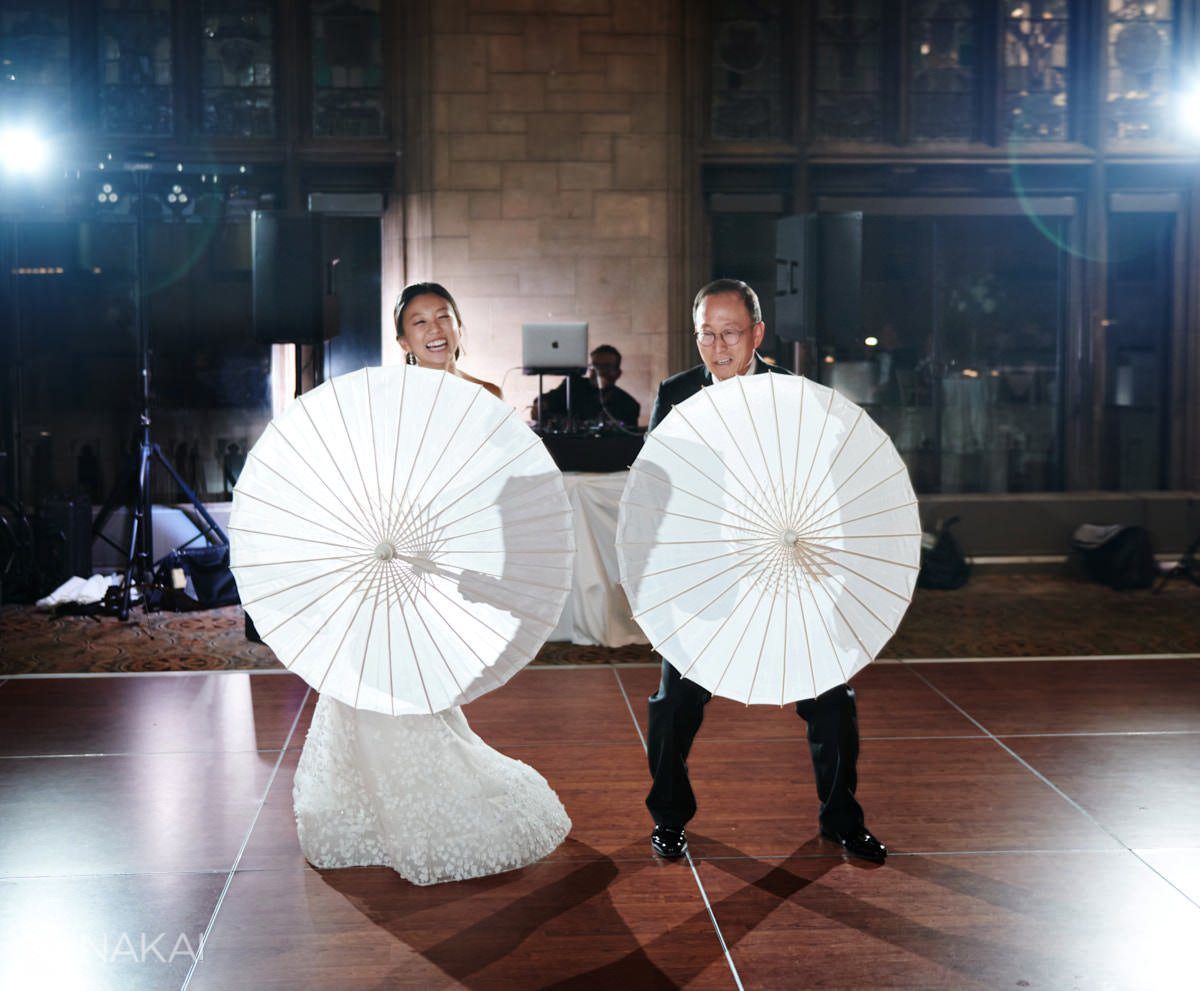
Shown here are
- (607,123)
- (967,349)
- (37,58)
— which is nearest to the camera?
(607,123)

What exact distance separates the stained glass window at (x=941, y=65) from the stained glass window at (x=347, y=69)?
3.47m

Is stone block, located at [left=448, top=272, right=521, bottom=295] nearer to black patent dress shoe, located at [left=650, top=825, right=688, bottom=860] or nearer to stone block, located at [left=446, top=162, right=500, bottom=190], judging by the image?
stone block, located at [left=446, top=162, right=500, bottom=190]

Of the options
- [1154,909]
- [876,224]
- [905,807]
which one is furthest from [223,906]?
[876,224]

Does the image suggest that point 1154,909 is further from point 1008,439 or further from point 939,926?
point 1008,439

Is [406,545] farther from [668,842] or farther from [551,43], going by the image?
[551,43]

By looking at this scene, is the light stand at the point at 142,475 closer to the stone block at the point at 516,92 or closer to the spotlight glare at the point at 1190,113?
the stone block at the point at 516,92

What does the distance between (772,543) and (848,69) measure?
6.54 metres

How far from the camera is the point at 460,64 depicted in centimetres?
804

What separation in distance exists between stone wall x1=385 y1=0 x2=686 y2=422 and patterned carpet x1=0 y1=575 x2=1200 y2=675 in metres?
2.37

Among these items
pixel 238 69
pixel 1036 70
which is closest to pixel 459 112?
pixel 238 69

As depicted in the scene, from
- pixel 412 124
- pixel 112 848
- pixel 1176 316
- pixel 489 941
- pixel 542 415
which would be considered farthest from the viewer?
pixel 1176 316

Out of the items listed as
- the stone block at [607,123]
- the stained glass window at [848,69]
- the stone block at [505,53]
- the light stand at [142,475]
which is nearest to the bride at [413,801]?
the light stand at [142,475]

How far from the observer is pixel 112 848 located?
11.4 ft

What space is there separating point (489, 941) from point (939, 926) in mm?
993
